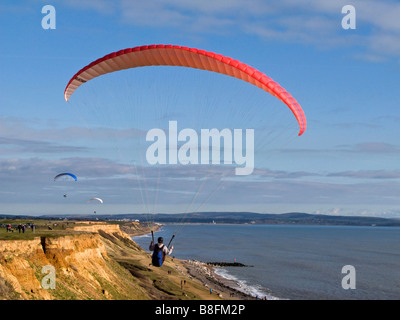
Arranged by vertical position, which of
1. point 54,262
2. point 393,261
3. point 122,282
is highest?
point 54,262

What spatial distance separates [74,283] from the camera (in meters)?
28.9

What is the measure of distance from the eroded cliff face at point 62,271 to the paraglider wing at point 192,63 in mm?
11694

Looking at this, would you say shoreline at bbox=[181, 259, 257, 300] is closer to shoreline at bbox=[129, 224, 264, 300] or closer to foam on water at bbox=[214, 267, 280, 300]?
shoreline at bbox=[129, 224, 264, 300]

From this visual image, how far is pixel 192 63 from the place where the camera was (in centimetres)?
2100

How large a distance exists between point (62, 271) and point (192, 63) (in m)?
16.9

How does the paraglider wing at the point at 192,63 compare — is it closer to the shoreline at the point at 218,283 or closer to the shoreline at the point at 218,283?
the shoreline at the point at 218,283
